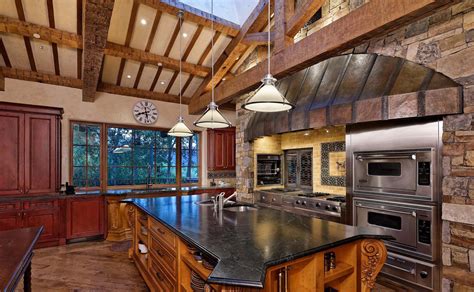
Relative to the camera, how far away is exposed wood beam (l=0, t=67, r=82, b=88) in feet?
15.1

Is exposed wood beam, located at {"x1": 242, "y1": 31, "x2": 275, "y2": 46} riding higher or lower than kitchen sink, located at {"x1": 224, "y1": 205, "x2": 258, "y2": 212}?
higher

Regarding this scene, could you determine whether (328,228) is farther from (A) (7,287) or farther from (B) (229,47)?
(B) (229,47)

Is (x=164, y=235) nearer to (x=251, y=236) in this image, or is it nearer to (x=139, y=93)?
(x=251, y=236)

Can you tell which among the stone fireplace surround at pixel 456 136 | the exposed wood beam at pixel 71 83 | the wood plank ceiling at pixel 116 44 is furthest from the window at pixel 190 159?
the stone fireplace surround at pixel 456 136

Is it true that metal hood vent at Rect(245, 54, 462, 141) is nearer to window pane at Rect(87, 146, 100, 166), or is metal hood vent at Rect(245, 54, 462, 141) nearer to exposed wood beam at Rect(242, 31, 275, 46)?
exposed wood beam at Rect(242, 31, 275, 46)

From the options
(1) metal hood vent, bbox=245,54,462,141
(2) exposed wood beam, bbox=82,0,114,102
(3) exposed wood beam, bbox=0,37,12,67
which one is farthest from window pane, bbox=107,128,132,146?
(1) metal hood vent, bbox=245,54,462,141

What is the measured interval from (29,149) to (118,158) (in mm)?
1646

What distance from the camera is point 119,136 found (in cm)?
571

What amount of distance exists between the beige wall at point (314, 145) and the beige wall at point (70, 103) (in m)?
2.57

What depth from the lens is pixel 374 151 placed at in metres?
3.18

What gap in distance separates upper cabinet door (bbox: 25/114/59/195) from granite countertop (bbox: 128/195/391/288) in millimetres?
2911

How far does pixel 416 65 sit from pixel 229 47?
3407 mm

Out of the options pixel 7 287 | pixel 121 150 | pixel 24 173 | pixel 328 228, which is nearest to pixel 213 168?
pixel 121 150

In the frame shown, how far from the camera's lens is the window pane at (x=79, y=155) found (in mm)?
5188
